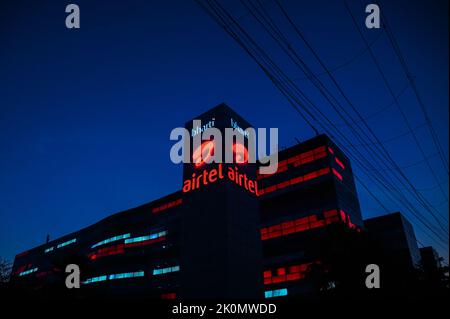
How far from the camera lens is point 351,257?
2353cm

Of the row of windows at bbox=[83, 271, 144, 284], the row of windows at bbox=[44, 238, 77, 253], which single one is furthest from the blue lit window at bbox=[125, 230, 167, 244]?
the row of windows at bbox=[44, 238, 77, 253]

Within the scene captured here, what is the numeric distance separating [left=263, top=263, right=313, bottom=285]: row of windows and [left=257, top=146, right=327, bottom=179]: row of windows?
17285 mm

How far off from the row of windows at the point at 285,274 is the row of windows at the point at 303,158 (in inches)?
681

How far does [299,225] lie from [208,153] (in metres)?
29.5

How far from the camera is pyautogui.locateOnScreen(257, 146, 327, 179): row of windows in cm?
4978

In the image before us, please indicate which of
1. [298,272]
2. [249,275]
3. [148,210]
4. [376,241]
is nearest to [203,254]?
[249,275]

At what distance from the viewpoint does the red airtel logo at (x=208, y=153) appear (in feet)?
77.2

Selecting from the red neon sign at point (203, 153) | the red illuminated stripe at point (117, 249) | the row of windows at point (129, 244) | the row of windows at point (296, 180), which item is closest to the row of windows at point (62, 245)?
the red illuminated stripe at point (117, 249)

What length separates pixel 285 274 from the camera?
1770 inches

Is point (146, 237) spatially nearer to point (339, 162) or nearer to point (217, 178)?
point (339, 162)

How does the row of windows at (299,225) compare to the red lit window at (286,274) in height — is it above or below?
above

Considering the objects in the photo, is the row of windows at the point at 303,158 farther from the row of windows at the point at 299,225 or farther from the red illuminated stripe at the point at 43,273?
the red illuminated stripe at the point at 43,273

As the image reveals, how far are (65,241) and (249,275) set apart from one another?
102 metres
